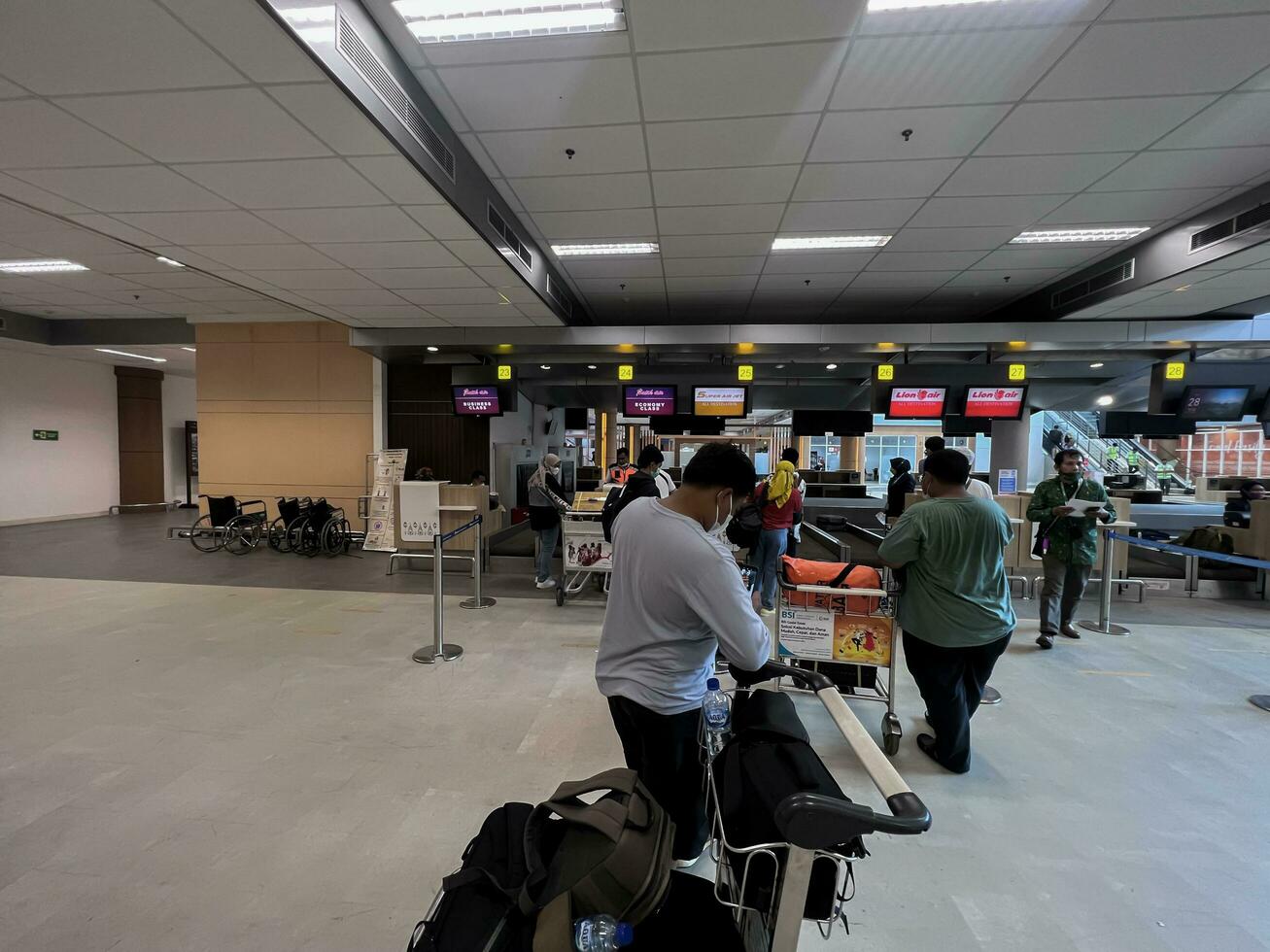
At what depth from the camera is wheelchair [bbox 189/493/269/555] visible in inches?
345

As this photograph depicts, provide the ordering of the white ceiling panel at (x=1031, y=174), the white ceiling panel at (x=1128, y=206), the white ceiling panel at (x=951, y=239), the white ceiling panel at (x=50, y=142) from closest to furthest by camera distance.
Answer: the white ceiling panel at (x=50, y=142) → the white ceiling panel at (x=1031, y=174) → the white ceiling panel at (x=1128, y=206) → the white ceiling panel at (x=951, y=239)

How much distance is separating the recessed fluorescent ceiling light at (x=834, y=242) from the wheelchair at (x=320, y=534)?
7926 mm

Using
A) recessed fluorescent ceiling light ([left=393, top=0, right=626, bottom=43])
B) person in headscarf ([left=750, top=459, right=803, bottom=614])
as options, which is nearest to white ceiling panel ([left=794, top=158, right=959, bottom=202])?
recessed fluorescent ceiling light ([left=393, top=0, right=626, bottom=43])

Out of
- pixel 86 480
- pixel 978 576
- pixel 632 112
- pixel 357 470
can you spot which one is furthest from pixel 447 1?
pixel 86 480

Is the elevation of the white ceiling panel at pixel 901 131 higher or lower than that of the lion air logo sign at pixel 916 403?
higher

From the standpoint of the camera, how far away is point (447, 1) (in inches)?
108

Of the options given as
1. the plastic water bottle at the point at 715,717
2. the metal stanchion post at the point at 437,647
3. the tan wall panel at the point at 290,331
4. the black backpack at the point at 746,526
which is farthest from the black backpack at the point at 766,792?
the tan wall panel at the point at 290,331

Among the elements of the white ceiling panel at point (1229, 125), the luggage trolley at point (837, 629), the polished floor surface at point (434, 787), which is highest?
the white ceiling panel at point (1229, 125)

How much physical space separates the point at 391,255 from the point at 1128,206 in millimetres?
6896

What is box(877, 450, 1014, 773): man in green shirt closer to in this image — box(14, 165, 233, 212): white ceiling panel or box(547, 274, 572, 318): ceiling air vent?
box(547, 274, 572, 318): ceiling air vent

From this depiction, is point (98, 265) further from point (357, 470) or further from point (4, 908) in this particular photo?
point (4, 908)

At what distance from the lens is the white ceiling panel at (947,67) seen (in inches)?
112

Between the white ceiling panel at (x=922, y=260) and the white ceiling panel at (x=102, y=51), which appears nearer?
the white ceiling panel at (x=102, y=51)

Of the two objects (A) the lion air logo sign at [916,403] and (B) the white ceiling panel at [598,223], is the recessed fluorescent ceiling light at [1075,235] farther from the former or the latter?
(B) the white ceiling panel at [598,223]
